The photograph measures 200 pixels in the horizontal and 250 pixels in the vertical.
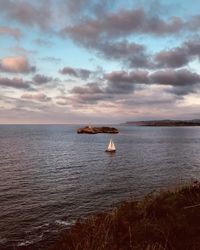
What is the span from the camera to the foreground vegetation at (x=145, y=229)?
10445 mm

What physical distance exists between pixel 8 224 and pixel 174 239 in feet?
57.1

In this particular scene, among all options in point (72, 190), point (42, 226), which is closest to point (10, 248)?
point (42, 226)

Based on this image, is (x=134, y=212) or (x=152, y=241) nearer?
(x=152, y=241)

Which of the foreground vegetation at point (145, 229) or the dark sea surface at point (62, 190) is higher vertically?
the foreground vegetation at point (145, 229)

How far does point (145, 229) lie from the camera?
Answer: 472 inches

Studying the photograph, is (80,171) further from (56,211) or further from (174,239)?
(174,239)

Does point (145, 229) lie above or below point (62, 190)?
above

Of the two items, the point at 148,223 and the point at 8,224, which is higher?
the point at 148,223

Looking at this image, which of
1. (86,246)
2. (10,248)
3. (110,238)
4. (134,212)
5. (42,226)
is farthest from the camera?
(42,226)

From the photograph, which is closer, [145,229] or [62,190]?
[145,229]

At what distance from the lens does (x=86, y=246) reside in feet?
33.0

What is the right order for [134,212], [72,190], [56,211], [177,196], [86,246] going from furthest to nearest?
[72,190] < [56,211] < [177,196] < [134,212] < [86,246]

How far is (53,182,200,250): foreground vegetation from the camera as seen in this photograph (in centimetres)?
1045

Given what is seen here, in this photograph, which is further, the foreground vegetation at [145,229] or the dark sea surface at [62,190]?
the dark sea surface at [62,190]
